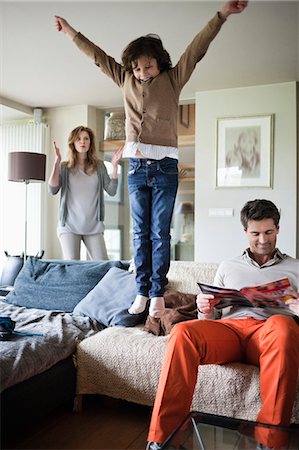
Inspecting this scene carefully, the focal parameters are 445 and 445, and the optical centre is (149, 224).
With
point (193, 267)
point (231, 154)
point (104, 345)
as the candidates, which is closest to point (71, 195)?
point (193, 267)

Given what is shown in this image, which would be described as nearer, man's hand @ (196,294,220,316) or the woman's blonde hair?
man's hand @ (196,294,220,316)

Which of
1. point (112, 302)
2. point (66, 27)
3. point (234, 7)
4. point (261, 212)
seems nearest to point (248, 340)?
point (261, 212)

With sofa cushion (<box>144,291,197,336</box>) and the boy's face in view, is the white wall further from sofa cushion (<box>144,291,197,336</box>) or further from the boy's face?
the boy's face

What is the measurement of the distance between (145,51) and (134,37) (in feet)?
6.38

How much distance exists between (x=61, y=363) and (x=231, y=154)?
9.52 feet

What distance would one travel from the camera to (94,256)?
11.4 ft

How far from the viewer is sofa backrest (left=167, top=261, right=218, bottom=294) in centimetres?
263

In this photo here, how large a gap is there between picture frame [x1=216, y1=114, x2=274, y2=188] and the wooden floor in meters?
2.67

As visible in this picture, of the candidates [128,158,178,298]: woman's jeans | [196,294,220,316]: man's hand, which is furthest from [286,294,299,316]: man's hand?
[128,158,178,298]: woman's jeans

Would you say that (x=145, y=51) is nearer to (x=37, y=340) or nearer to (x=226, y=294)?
(x=226, y=294)

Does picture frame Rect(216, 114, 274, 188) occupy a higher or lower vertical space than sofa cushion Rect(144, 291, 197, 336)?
higher

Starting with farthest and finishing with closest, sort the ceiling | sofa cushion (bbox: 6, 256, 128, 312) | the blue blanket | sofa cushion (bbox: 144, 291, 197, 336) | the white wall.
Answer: the white wall → the ceiling → sofa cushion (bbox: 6, 256, 128, 312) → sofa cushion (bbox: 144, 291, 197, 336) → the blue blanket

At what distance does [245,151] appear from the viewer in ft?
14.1

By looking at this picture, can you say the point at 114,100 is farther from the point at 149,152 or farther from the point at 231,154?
the point at 149,152
